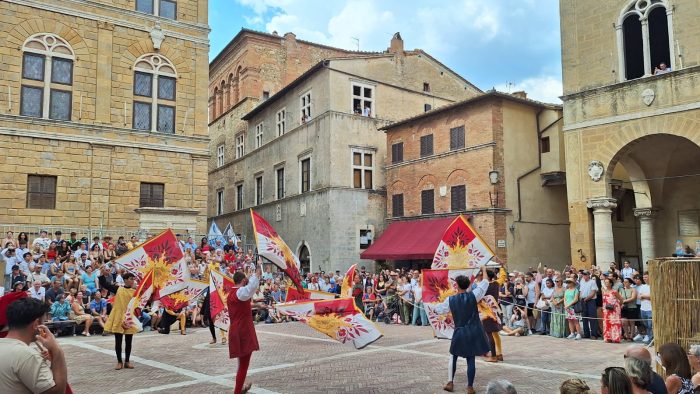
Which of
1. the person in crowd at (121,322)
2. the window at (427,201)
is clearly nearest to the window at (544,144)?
the window at (427,201)

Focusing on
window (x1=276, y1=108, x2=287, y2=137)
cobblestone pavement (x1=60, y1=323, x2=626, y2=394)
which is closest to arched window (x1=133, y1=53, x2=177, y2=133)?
window (x1=276, y1=108, x2=287, y2=137)

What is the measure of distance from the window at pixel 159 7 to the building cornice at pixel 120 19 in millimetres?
316

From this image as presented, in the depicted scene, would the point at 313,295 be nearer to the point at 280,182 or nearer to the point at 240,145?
the point at 280,182

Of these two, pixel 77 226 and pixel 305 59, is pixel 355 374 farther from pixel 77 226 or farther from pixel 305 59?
pixel 305 59

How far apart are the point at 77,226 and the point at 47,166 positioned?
9.79 ft

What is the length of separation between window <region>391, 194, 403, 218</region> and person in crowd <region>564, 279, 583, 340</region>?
49.9 feet

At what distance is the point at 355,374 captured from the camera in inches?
407

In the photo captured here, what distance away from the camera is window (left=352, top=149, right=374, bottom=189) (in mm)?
32747

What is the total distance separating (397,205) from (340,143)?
16.1ft

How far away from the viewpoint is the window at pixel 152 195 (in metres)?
27.2

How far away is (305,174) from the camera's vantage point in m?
34.9

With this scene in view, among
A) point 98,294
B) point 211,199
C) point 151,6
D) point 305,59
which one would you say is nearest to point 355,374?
point 98,294

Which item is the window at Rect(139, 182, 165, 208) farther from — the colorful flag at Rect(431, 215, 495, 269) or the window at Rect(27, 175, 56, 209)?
the colorful flag at Rect(431, 215, 495, 269)

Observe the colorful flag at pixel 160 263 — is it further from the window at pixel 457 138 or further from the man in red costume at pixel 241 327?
the window at pixel 457 138
